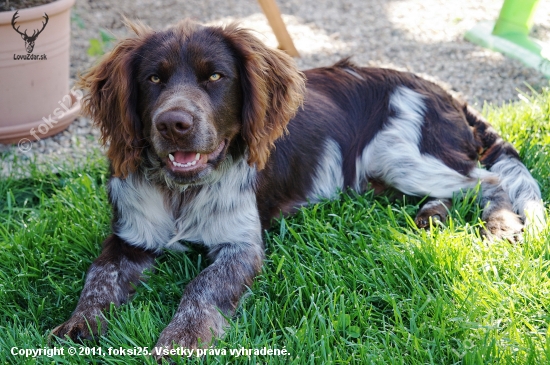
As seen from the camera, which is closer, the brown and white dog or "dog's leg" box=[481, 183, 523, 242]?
the brown and white dog

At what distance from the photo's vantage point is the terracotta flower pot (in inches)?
173

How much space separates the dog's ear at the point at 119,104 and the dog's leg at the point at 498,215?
1835 mm

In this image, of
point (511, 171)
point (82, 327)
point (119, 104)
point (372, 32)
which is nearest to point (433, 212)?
point (511, 171)

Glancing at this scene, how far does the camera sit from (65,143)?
15.9ft

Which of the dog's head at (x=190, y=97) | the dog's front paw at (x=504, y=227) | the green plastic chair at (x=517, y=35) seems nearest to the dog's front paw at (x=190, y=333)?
the dog's head at (x=190, y=97)

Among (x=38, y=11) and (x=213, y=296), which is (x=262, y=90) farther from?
(x=38, y=11)

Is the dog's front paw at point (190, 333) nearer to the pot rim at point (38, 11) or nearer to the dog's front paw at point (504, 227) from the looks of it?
the dog's front paw at point (504, 227)

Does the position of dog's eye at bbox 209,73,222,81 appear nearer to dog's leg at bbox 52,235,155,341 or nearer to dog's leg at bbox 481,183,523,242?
dog's leg at bbox 52,235,155,341

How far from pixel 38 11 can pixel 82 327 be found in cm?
241

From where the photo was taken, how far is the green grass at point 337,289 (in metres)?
2.66

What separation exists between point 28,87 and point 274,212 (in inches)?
81.7

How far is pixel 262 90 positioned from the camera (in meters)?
3.16

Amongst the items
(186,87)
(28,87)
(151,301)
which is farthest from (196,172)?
(28,87)

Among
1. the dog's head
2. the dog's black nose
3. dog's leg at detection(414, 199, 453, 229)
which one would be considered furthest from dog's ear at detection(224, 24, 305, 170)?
dog's leg at detection(414, 199, 453, 229)
